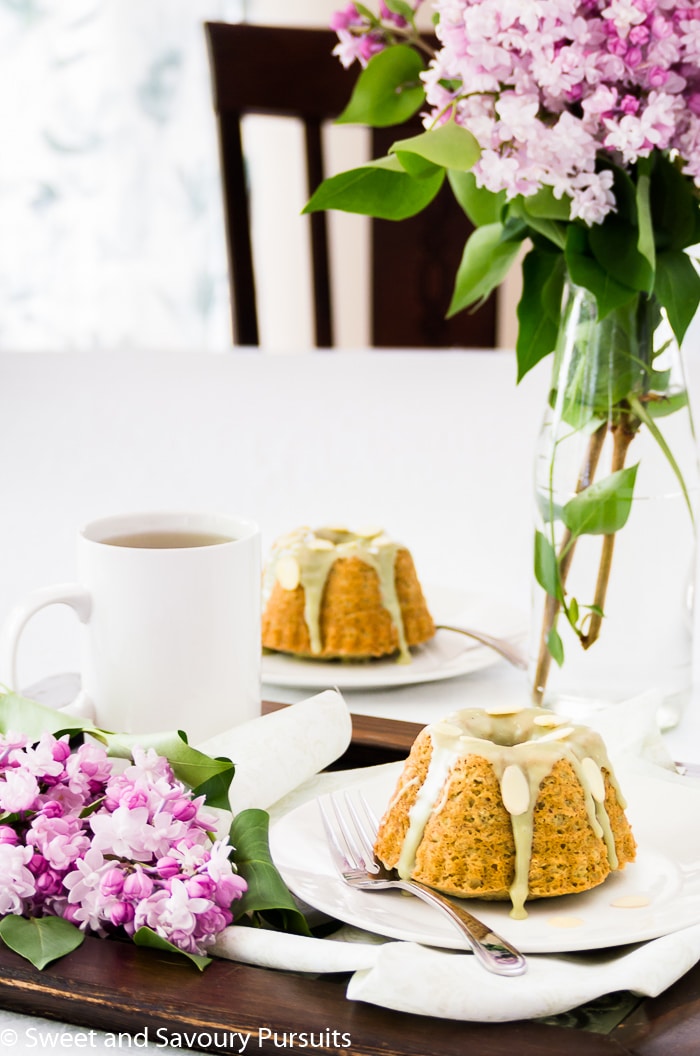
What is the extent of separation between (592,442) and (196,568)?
0.29 metres

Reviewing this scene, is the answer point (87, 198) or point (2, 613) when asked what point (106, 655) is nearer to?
point (2, 613)

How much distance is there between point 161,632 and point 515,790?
25 centimetres

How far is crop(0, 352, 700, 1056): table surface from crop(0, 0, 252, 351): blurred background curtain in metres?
1.39

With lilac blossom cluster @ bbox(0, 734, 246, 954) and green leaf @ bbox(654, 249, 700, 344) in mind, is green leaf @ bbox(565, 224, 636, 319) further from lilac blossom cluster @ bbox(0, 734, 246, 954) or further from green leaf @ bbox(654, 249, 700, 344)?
lilac blossom cluster @ bbox(0, 734, 246, 954)

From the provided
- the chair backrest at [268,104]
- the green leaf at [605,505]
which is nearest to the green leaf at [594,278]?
the green leaf at [605,505]

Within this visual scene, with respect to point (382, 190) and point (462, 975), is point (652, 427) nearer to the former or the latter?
point (382, 190)

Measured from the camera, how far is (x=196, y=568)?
29.7 inches

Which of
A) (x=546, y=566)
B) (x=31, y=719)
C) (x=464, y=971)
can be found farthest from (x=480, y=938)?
(x=546, y=566)

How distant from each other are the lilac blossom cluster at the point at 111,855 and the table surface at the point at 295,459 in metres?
0.24

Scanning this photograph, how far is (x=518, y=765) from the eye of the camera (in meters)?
0.61

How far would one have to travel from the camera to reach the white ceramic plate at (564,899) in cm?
54

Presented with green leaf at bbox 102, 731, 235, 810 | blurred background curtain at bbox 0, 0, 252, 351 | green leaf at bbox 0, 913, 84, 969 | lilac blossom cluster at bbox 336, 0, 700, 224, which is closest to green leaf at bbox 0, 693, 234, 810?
green leaf at bbox 102, 731, 235, 810

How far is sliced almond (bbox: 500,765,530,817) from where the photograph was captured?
0.61 m

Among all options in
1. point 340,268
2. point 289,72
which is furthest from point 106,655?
point 340,268
